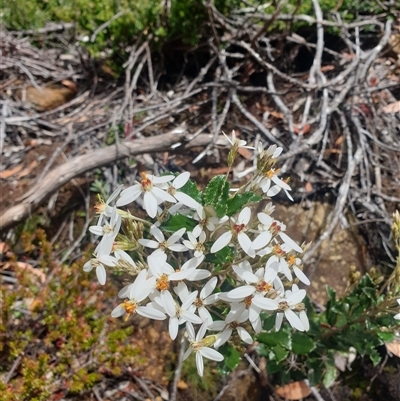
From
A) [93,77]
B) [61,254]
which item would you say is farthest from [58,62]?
[61,254]

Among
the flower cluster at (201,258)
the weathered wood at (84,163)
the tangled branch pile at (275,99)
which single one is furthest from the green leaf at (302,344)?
the weathered wood at (84,163)

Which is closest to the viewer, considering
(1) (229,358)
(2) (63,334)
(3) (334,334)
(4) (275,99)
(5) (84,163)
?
(1) (229,358)

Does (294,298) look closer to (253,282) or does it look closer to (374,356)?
(253,282)

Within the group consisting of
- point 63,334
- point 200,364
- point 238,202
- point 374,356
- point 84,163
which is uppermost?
point 238,202

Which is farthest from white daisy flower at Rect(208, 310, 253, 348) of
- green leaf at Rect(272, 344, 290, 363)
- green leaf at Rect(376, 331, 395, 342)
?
green leaf at Rect(376, 331, 395, 342)

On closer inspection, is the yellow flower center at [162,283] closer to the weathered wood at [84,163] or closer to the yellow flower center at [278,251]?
the yellow flower center at [278,251]

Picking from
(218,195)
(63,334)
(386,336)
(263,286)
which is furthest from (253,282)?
(63,334)

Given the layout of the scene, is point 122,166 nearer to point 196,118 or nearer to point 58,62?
point 196,118
